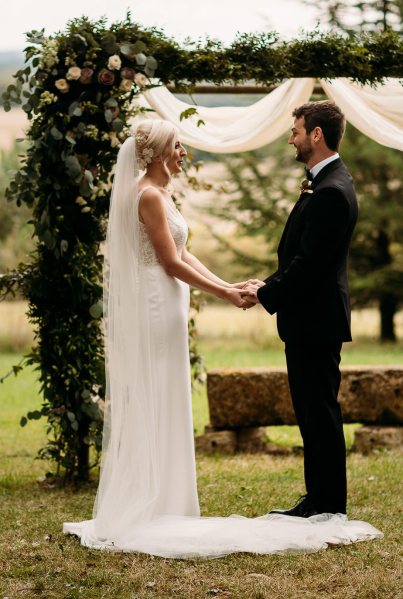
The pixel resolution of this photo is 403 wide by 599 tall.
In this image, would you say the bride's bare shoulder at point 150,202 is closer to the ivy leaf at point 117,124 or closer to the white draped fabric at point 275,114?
the ivy leaf at point 117,124

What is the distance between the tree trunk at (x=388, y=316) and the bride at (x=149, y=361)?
15.3 meters

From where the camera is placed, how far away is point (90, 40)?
583 centimetres

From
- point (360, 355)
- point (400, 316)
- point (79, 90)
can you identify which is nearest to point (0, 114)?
point (400, 316)

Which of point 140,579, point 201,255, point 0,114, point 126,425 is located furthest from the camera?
point 0,114

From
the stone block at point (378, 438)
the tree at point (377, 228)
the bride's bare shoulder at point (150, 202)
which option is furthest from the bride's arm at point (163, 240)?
the tree at point (377, 228)

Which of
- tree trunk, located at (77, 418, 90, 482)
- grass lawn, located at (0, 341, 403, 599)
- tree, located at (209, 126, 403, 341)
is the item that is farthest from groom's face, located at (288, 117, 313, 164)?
tree, located at (209, 126, 403, 341)

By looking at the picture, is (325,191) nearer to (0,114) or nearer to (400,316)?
(400,316)

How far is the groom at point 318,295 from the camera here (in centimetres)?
466

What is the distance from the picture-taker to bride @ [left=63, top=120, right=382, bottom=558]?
15.8ft

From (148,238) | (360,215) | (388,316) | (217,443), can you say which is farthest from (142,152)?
(388,316)

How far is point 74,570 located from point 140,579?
0.34m

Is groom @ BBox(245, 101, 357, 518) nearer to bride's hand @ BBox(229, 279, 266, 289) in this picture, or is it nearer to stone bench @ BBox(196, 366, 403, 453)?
bride's hand @ BBox(229, 279, 266, 289)

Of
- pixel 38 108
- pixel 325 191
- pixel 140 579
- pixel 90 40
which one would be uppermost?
pixel 90 40

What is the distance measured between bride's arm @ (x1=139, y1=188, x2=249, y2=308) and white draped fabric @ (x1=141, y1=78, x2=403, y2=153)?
1.94 metres
